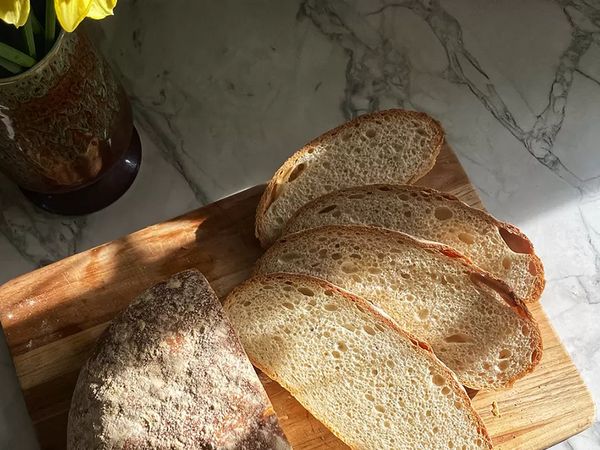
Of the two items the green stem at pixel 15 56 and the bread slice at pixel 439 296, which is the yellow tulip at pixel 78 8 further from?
the bread slice at pixel 439 296

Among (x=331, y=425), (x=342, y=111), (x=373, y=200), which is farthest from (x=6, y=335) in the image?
(x=342, y=111)

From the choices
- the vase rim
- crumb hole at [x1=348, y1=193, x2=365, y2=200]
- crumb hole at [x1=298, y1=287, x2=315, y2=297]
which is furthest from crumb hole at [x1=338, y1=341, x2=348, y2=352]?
the vase rim

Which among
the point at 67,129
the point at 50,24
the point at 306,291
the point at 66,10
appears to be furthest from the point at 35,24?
the point at 306,291

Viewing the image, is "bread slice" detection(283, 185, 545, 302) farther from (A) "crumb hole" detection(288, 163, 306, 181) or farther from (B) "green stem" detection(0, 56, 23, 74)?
(B) "green stem" detection(0, 56, 23, 74)

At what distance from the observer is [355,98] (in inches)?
84.7

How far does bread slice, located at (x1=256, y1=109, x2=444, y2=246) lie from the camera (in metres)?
1.83

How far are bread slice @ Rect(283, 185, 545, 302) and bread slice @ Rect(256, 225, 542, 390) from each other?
84mm

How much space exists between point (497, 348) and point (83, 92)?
98 cm

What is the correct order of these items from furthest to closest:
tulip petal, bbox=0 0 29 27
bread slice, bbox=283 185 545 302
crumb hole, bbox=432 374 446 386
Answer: bread slice, bbox=283 185 545 302
crumb hole, bbox=432 374 446 386
tulip petal, bbox=0 0 29 27

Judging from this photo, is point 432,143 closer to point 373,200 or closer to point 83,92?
point 373,200

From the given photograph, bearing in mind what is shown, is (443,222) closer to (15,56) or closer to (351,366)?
(351,366)

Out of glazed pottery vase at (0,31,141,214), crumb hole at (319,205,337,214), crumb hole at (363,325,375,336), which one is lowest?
crumb hole at (363,325,375,336)

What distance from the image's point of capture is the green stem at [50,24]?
138 cm

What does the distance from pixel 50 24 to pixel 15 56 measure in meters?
0.08
